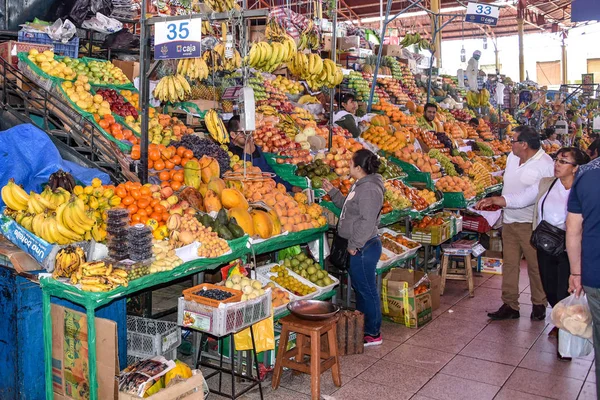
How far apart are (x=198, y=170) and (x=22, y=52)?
6.97 ft

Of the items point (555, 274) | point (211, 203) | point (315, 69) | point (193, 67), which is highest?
point (315, 69)

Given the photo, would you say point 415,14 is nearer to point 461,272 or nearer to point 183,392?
point 461,272

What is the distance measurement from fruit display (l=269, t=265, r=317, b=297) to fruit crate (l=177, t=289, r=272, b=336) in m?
1.02

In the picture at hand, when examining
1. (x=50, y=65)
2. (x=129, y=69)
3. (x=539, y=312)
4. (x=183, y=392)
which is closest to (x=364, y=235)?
(x=183, y=392)

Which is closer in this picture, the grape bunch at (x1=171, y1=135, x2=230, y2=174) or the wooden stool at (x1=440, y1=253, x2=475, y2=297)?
the grape bunch at (x1=171, y1=135, x2=230, y2=174)

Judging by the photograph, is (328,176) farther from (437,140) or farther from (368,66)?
(368,66)

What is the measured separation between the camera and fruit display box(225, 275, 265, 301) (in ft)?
13.3

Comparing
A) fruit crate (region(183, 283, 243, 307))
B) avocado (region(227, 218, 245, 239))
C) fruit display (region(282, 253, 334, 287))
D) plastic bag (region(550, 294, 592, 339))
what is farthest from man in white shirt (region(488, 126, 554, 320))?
fruit crate (region(183, 283, 243, 307))

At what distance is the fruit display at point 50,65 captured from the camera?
549cm

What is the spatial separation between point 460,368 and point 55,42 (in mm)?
5102

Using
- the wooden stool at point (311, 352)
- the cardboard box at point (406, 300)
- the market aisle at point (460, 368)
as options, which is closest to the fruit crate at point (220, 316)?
the wooden stool at point (311, 352)

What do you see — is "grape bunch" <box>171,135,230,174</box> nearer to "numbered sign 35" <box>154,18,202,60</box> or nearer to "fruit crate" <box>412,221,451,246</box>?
"numbered sign 35" <box>154,18,202,60</box>

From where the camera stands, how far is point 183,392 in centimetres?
355

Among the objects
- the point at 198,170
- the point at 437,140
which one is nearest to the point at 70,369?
the point at 198,170
